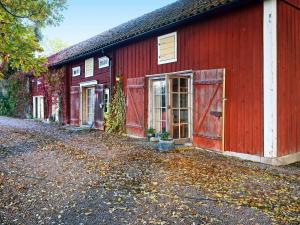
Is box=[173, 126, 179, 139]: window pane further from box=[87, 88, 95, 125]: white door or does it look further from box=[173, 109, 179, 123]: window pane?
box=[87, 88, 95, 125]: white door

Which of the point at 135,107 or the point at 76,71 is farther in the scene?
the point at 76,71

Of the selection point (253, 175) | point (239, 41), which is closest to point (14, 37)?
point (239, 41)

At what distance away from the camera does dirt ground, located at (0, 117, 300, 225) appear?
11.8ft

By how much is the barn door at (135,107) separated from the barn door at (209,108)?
2.36 metres

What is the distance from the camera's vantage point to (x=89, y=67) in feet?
44.5

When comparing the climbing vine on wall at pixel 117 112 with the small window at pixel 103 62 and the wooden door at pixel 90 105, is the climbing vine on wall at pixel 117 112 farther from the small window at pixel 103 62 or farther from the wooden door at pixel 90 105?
the wooden door at pixel 90 105

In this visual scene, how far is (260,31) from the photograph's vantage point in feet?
22.0

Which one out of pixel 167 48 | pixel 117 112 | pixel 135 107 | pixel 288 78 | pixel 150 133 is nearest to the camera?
pixel 288 78

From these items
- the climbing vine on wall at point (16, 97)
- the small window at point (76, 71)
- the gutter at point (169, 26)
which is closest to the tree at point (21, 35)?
the gutter at point (169, 26)

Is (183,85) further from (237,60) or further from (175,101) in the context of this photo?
(237,60)

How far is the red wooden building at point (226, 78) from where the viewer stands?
6613mm

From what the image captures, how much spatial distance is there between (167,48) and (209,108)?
2523 mm

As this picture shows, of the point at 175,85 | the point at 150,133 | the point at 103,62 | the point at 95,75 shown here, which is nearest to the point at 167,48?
the point at 175,85

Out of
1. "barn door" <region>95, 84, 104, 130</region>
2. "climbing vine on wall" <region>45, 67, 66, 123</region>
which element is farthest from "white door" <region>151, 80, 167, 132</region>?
"climbing vine on wall" <region>45, 67, 66, 123</region>
